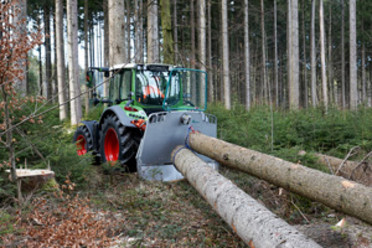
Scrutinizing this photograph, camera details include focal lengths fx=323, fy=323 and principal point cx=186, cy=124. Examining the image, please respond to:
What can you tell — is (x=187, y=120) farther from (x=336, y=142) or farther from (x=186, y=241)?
(x=336, y=142)

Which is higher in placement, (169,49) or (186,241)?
(169,49)

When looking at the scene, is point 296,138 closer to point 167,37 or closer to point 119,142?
point 119,142

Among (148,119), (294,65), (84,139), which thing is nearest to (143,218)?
(148,119)

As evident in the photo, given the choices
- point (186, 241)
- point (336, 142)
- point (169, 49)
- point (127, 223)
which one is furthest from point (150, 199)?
point (169, 49)

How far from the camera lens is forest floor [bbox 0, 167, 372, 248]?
337 cm

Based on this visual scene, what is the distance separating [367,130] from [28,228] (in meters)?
7.97

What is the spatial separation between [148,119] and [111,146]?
5.48 ft

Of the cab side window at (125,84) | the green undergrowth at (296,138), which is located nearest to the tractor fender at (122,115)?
the cab side window at (125,84)

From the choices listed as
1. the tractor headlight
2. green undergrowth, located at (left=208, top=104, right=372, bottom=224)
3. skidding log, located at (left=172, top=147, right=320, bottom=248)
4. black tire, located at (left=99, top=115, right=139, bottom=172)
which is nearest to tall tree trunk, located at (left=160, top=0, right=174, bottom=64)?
green undergrowth, located at (left=208, top=104, right=372, bottom=224)

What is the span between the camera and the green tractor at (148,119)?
19.5 ft

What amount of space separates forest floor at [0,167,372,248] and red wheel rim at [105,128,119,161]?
2.03ft

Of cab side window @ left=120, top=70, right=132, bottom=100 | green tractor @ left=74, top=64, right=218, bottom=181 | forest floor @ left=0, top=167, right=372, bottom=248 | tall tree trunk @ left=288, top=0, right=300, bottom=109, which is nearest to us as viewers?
forest floor @ left=0, top=167, right=372, bottom=248

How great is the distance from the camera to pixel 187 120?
20.0ft

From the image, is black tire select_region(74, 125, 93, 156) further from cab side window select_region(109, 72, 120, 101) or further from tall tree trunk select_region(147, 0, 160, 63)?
tall tree trunk select_region(147, 0, 160, 63)
